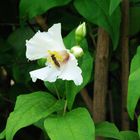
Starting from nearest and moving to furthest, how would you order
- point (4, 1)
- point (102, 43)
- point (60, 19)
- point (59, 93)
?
1. point (59, 93)
2. point (102, 43)
3. point (60, 19)
4. point (4, 1)

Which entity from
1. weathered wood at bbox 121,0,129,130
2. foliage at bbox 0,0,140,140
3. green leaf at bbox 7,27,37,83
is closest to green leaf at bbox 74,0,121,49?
foliage at bbox 0,0,140,140

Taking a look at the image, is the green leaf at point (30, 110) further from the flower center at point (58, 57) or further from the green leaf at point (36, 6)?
the green leaf at point (36, 6)

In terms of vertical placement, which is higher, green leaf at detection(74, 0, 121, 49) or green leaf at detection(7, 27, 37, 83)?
green leaf at detection(74, 0, 121, 49)

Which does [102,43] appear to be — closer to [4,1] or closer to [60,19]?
[60,19]

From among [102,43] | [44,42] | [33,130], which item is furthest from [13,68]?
[44,42]

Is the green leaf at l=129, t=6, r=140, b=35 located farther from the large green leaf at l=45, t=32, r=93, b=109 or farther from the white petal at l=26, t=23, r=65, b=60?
the white petal at l=26, t=23, r=65, b=60

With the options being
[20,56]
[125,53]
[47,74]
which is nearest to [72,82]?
[47,74]
